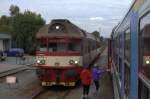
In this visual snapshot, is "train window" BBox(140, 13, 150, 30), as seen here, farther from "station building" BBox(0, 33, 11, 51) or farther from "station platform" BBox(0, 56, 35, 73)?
"station building" BBox(0, 33, 11, 51)

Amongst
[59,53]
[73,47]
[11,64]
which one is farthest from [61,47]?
[11,64]

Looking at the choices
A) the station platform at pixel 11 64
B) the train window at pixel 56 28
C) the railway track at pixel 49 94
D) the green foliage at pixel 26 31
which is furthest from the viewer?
the green foliage at pixel 26 31

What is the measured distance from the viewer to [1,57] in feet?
187

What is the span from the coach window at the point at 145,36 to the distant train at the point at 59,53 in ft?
59.1

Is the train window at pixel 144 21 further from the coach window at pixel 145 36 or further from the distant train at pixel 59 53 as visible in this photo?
the distant train at pixel 59 53

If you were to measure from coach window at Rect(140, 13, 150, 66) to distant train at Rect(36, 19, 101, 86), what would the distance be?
1802 cm

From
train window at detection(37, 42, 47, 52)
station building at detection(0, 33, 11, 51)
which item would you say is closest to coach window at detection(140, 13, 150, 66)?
train window at detection(37, 42, 47, 52)

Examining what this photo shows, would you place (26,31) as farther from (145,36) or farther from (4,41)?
(145,36)

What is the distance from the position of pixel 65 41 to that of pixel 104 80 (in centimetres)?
669

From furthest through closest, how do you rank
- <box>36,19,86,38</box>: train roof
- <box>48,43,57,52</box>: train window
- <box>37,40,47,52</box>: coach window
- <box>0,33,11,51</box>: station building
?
<box>0,33,11,51</box>: station building
<box>36,19,86,38</box>: train roof
<box>48,43,57,52</box>: train window
<box>37,40,47,52</box>: coach window

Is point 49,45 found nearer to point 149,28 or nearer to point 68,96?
point 68,96

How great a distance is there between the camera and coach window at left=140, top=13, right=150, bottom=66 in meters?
3.84

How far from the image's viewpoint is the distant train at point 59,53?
22.4 m

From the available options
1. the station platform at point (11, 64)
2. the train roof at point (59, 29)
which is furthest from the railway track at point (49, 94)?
the station platform at point (11, 64)
